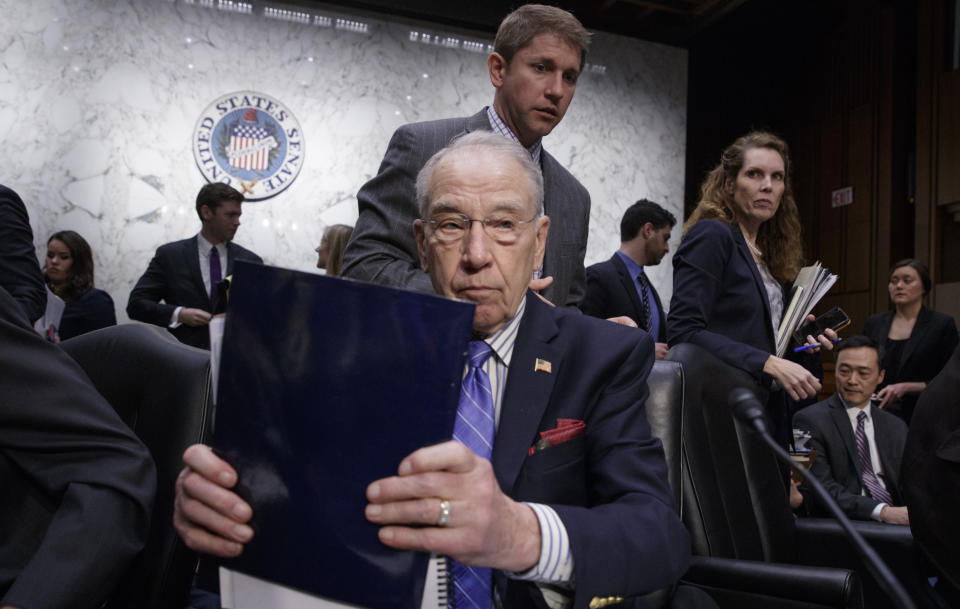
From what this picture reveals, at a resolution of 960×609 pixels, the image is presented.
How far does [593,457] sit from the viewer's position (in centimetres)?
119

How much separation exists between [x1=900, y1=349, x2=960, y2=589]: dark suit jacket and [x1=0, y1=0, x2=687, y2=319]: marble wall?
14.2ft

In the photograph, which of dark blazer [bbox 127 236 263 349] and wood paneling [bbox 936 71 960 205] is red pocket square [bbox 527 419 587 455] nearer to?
dark blazer [bbox 127 236 263 349]

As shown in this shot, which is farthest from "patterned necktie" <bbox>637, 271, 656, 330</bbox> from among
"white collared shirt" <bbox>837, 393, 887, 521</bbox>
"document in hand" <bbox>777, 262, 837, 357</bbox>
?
"document in hand" <bbox>777, 262, 837, 357</bbox>

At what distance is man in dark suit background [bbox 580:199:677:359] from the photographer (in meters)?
3.87

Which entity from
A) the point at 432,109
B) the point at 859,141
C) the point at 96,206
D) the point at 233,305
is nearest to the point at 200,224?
the point at 96,206

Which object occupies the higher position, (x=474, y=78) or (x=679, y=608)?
(x=474, y=78)

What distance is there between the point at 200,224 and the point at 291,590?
15.6 feet

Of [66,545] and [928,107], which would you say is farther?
[928,107]

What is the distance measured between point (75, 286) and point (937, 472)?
4222mm

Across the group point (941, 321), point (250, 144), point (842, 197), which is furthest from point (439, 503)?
point (842, 197)

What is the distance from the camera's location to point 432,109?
5.73m

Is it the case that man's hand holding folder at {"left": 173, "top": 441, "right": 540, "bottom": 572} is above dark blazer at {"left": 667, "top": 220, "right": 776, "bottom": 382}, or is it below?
below

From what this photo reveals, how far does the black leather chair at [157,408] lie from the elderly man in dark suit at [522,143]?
0.42 metres

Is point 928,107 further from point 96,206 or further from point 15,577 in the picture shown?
point 15,577
